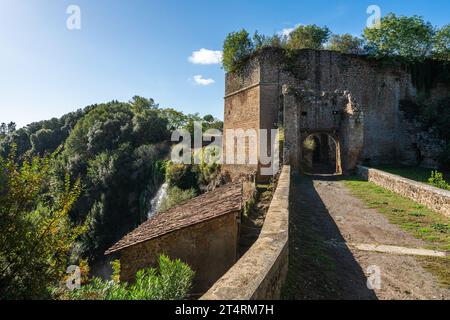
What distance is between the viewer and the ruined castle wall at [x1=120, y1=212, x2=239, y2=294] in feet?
21.7

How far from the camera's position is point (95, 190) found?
112 ft

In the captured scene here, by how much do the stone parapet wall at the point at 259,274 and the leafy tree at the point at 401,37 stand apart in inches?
911

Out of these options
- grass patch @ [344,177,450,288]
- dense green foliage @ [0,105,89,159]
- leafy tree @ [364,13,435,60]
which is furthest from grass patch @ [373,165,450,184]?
dense green foliage @ [0,105,89,159]

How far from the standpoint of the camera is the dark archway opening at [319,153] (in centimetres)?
2294

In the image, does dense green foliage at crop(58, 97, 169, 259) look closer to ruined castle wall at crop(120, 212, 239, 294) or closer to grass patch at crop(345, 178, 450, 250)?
grass patch at crop(345, 178, 450, 250)

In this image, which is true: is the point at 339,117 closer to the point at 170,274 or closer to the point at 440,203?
the point at 440,203

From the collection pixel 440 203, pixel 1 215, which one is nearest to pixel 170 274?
pixel 1 215

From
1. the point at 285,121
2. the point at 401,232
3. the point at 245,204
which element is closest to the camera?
the point at 401,232

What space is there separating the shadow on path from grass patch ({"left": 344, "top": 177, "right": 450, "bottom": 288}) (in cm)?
116

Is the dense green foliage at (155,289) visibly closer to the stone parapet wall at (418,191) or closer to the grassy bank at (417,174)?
the stone parapet wall at (418,191)

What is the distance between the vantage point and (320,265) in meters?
4.85

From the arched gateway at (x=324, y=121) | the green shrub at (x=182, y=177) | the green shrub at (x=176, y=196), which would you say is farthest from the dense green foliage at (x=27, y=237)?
the green shrub at (x=182, y=177)

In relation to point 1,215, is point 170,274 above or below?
below
